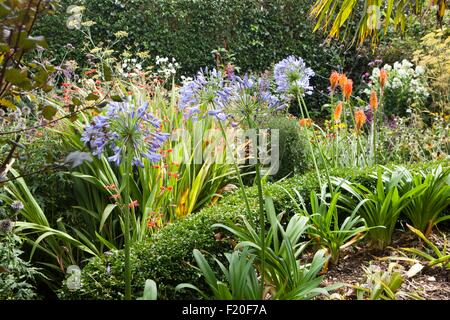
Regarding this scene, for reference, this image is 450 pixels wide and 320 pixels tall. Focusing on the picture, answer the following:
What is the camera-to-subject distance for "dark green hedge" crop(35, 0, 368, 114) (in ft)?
27.2

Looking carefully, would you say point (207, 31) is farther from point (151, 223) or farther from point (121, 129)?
point (121, 129)

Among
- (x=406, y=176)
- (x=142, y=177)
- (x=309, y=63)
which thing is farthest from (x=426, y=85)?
(x=142, y=177)

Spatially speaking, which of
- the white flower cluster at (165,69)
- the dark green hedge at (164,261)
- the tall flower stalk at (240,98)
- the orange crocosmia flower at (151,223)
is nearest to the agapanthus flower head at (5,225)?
the dark green hedge at (164,261)

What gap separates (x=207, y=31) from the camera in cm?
877

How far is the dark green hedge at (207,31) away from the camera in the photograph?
8305 millimetres

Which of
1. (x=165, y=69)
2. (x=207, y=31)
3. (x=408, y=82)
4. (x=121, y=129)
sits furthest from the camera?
(x=207, y=31)

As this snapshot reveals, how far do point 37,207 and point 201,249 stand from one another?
3.71ft

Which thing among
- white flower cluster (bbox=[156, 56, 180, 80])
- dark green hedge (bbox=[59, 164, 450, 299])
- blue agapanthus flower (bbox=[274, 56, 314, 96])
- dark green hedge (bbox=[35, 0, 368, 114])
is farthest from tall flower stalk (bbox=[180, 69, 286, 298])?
dark green hedge (bbox=[35, 0, 368, 114])

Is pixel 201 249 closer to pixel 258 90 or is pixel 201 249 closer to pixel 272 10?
pixel 258 90

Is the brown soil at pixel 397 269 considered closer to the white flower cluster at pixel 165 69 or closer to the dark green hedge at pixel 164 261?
the dark green hedge at pixel 164 261

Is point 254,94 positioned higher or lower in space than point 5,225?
higher

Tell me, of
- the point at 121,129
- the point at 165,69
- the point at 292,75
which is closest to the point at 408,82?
the point at 165,69

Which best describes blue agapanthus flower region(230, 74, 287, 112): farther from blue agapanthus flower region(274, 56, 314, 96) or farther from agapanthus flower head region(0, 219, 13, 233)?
agapanthus flower head region(0, 219, 13, 233)

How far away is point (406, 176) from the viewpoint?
3350mm
